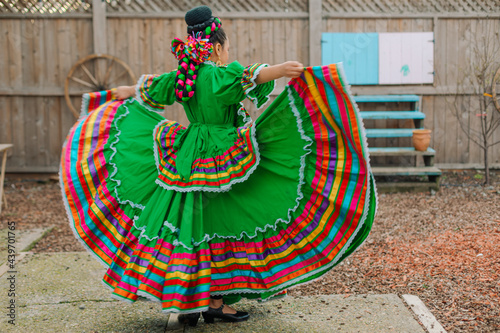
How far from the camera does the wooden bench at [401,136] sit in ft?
23.1

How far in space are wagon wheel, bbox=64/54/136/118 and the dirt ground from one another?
135cm

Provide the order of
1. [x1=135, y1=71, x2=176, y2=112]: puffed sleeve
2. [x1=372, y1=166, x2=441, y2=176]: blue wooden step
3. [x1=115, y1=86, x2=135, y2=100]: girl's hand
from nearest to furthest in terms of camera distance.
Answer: [x1=135, y1=71, x2=176, y2=112]: puffed sleeve, [x1=115, y1=86, x2=135, y2=100]: girl's hand, [x1=372, y1=166, x2=441, y2=176]: blue wooden step

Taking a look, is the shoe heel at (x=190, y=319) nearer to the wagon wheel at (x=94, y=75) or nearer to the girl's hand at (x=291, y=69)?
the girl's hand at (x=291, y=69)

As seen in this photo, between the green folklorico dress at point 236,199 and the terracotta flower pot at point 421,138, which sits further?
the terracotta flower pot at point 421,138

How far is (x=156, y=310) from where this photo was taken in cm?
336

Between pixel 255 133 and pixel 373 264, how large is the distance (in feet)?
5.84

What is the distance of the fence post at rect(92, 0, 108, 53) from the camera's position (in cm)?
757

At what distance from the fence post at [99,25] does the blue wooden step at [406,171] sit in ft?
12.1

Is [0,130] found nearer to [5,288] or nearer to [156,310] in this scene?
[5,288]

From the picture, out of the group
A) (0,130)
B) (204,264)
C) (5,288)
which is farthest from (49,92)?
(204,264)

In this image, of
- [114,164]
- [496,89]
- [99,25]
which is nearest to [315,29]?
[496,89]

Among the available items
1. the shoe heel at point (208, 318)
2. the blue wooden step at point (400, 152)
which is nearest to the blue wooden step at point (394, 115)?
the blue wooden step at point (400, 152)

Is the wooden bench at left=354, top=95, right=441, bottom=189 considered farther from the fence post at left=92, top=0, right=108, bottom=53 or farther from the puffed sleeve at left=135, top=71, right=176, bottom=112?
the puffed sleeve at left=135, top=71, right=176, bottom=112

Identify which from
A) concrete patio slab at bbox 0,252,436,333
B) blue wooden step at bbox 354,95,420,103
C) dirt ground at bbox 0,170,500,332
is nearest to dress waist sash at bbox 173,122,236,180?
concrete patio slab at bbox 0,252,436,333
